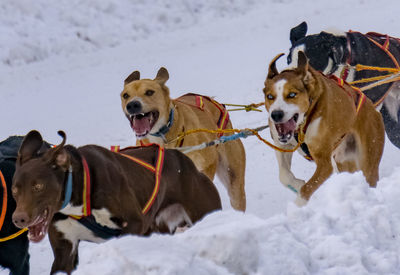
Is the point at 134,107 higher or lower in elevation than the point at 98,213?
higher

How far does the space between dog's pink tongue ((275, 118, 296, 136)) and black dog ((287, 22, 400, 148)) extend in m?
1.29

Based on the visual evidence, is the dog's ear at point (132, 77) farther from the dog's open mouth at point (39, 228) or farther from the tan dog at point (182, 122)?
the dog's open mouth at point (39, 228)

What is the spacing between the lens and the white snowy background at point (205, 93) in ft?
8.24

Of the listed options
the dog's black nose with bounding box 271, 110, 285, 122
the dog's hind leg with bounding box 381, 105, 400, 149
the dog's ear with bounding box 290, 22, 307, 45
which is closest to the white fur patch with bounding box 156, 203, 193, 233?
the dog's black nose with bounding box 271, 110, 285, 122

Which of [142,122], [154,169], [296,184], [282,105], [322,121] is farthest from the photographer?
[296,184]

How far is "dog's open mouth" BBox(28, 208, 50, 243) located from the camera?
323 cm

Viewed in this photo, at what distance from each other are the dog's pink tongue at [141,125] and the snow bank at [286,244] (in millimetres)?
1762

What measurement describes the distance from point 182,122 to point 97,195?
1.80 meters

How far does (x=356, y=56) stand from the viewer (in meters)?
6.06

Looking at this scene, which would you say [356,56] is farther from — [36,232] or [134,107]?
[36,232]

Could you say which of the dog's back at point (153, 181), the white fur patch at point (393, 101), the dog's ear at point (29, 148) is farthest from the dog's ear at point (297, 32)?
the dog's ear at point (29, 148)

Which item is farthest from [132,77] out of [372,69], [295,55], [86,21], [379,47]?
[86,21]

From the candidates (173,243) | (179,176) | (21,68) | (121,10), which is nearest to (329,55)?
(179,176)

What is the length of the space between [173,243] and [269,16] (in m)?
11.9
